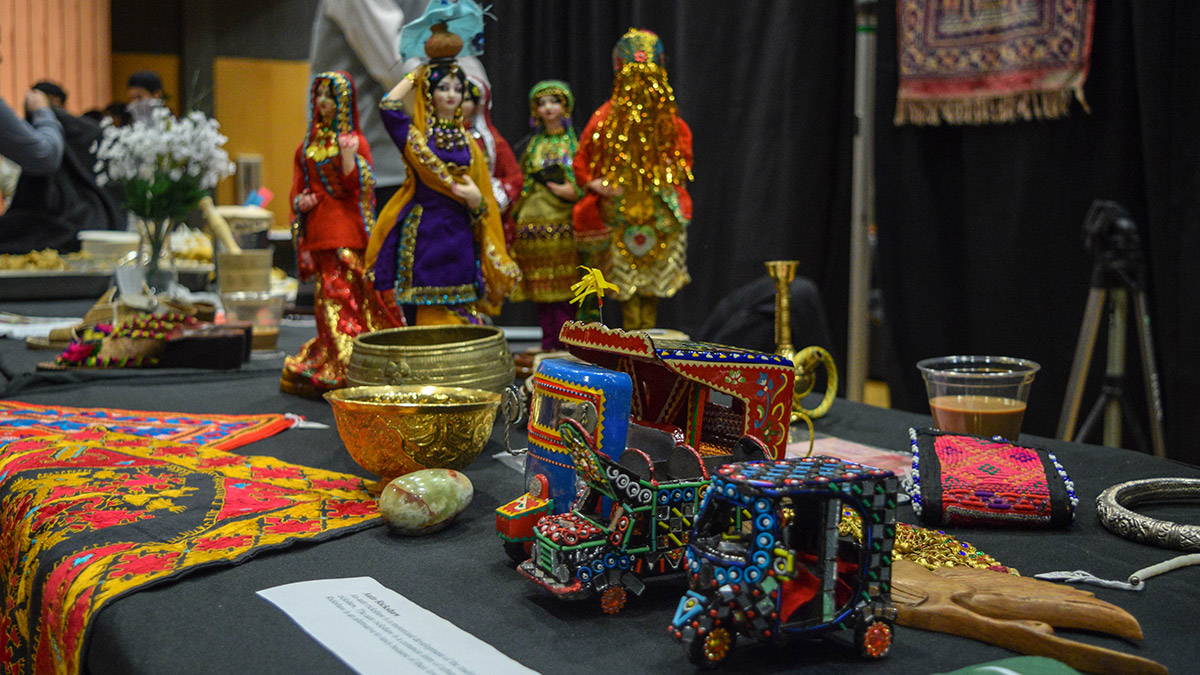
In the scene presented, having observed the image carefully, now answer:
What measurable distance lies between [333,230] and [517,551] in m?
1.20

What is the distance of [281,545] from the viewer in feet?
3.31

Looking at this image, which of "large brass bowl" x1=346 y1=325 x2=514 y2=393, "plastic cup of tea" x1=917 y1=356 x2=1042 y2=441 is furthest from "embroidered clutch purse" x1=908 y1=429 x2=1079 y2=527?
"large brass bowl" x1=346 y1=325 x2=514 y2=393

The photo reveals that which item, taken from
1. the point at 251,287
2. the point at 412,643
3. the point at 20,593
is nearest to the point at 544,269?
the point at 251,287

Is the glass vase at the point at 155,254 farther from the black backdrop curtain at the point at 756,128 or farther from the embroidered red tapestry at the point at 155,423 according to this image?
the black backdrop curtain at the point at 756,128

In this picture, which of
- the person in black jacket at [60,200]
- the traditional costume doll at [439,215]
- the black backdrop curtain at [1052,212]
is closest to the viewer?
the traditional costume doll at [439,215]

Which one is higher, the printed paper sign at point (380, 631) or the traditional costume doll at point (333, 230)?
the traditional costume doll at point (333, 230)

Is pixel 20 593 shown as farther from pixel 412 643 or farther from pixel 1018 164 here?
pixel 1018 164

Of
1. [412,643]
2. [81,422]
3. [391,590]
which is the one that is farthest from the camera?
[81,422]

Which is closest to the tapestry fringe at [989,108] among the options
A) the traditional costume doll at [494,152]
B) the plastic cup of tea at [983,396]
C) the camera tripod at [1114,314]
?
the camera tripod at [1114,314]

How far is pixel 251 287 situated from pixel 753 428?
6.44ft

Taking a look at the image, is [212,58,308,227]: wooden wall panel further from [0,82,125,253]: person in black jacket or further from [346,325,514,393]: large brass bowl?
[346,325,514,393]: large brass bowl

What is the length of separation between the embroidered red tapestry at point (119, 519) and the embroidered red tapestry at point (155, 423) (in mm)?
103

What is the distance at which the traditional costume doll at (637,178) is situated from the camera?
2010mm

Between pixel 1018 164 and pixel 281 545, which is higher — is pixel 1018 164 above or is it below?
above
